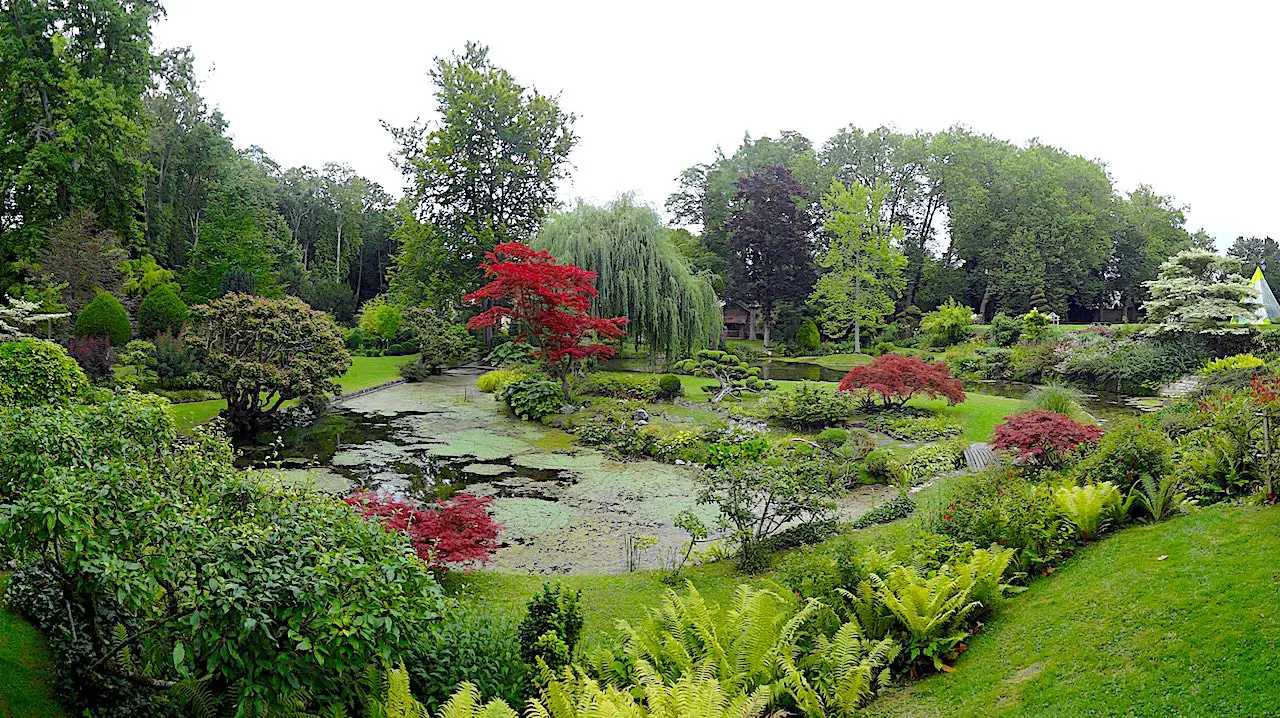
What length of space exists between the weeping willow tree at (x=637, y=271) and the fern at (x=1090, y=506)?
14.8 metres

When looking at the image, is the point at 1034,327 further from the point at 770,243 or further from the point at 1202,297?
the point at 770,243

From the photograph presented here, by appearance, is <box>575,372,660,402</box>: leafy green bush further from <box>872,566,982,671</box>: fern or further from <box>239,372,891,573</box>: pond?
<box>872,566,982,671</box>: fern

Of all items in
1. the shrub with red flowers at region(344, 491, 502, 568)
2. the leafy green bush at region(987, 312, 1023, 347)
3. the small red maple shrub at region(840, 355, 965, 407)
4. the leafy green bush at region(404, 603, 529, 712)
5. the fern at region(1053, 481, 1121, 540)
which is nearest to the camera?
the leafy green bush at region(404, 603, 529, 712)

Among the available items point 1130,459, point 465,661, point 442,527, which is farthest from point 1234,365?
point 465,661

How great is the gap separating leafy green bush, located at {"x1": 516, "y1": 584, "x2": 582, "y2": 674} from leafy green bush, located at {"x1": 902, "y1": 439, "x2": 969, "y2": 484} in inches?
289

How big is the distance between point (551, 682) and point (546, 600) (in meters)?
0.82

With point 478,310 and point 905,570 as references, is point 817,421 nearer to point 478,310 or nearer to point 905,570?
point 905,570

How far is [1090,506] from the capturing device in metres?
5.85

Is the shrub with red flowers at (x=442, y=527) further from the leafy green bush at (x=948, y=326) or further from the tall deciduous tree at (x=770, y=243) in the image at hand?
the tall deciduous tree at (x=770, y=243)

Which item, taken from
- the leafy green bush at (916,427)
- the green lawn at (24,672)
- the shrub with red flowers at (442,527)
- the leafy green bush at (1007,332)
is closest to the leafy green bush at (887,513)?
the shrub with red flowers at (442,527)

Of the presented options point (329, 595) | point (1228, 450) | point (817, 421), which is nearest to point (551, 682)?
point (329, 595)

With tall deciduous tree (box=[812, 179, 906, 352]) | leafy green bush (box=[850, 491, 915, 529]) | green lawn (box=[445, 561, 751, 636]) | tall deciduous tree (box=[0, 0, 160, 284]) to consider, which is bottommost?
green lawn (box=[445, 561, 751, 636])

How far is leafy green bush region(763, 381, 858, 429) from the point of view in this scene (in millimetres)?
14164

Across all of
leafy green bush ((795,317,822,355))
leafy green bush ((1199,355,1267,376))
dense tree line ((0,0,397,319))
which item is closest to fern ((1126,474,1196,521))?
leafy green bush ((1199,355,1267,376))
